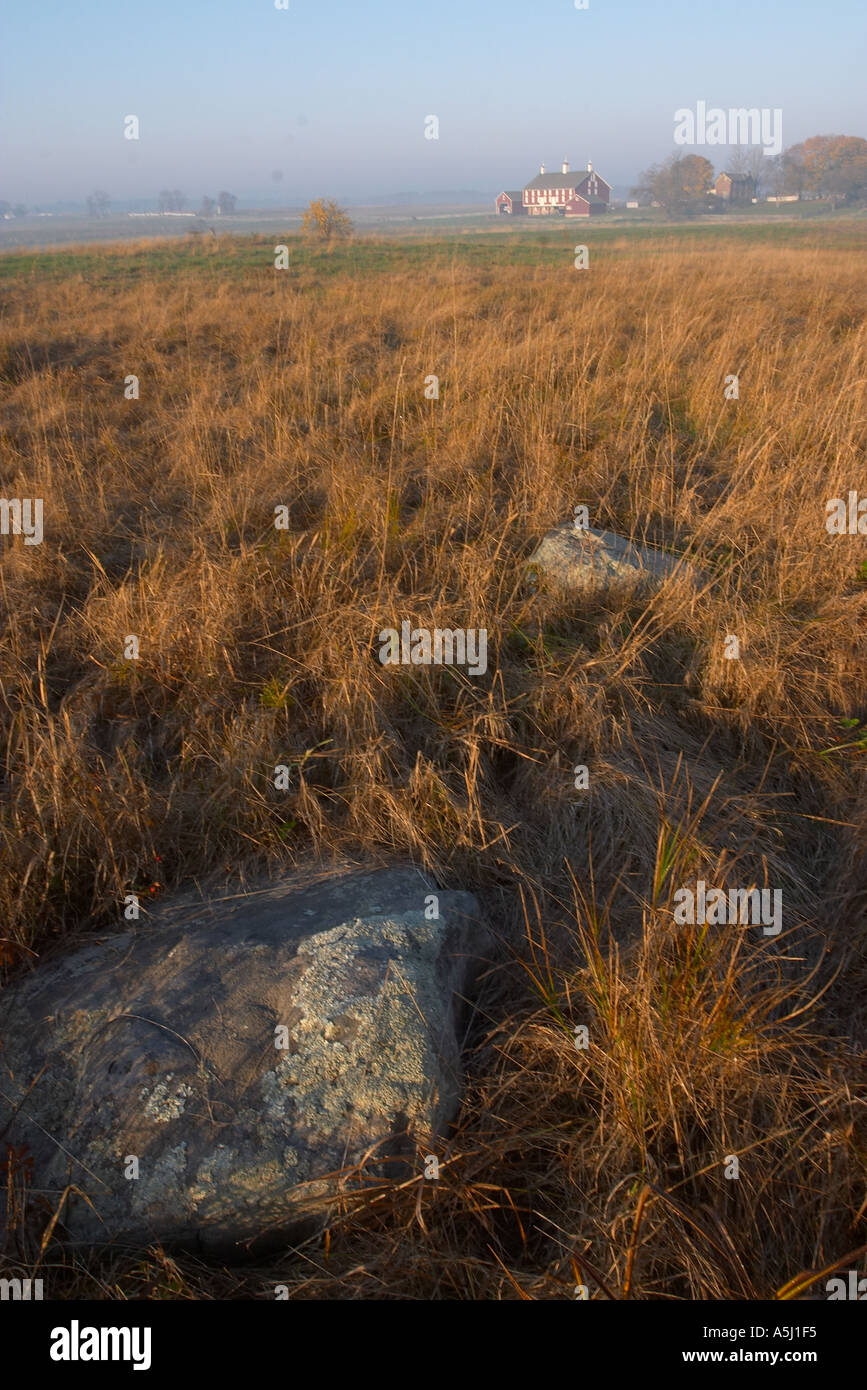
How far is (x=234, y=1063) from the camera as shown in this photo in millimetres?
1755

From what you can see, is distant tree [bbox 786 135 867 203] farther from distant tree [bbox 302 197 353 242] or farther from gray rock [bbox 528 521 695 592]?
gray rock [bbox 528 521 695 592]

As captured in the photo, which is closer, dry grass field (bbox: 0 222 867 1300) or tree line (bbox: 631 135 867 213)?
dry grass field (bbox: 0 222 867 1300)

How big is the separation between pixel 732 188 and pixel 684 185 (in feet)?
23.1

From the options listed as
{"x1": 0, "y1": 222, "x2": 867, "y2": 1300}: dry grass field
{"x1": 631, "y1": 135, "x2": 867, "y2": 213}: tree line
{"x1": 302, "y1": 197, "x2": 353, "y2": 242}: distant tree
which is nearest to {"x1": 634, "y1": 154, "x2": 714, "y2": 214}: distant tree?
{"x1": 631, "y1": 135, "x2": 867, "y2": 213}: tree line

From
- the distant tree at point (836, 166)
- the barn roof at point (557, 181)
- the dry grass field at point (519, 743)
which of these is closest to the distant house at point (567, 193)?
the barn roof at point (557, 181)

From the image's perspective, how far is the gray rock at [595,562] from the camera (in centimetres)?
358

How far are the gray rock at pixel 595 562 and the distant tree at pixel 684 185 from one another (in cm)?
8194

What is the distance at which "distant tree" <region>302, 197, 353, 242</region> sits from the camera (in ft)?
110

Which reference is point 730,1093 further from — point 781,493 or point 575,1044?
point 781,493

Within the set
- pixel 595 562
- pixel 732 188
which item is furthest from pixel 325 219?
pixel 732 188

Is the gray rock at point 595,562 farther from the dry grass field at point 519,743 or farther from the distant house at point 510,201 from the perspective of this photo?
the distant house at point 510,201

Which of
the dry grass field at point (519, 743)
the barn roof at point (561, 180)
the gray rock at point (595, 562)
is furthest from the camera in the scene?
the barn roof at point (561, 180)

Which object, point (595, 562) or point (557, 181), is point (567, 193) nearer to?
point (557, 181)

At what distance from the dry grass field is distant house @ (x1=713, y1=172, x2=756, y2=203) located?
A: 277 feet
